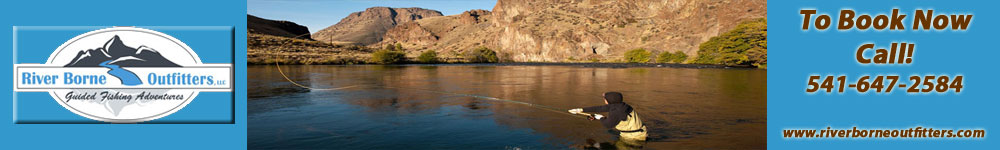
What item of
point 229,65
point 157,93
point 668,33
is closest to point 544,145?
point 229,65

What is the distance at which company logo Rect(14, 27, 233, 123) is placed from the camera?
723 centimetres

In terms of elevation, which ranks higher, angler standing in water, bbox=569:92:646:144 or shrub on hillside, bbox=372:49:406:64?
shrub on hillside, bbox=372:49:406:64

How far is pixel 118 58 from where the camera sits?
729 centimetres

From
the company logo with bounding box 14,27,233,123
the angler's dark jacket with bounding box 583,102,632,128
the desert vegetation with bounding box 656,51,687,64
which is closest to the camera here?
the company logo with bounding box 14,27,233,123

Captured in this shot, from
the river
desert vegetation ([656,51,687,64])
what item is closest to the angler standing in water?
the river

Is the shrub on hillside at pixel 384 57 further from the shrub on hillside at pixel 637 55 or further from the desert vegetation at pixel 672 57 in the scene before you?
the desert vegetation at pixel 672 57

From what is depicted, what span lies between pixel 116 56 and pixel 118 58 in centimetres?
4

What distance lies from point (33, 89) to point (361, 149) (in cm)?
493

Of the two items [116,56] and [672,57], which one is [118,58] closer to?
[116,56]

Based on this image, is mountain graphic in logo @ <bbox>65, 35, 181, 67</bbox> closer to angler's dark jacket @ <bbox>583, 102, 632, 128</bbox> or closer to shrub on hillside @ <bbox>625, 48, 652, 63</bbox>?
angler's dark jacket @ <bbox>583, 102, 632, 128</bbox>

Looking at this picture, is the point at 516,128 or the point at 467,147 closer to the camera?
the point at 467,147

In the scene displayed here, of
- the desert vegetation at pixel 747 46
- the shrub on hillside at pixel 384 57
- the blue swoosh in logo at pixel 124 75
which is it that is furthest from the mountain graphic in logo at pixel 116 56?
the shrub on hillside at pixel 384 57

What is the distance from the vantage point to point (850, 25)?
10.8m

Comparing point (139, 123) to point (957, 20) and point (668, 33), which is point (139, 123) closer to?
point (957, 20)
